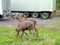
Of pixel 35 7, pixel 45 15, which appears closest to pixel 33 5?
pixel 35 7

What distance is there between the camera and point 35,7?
2483 cm

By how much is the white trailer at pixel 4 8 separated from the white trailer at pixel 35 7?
7.11 ft

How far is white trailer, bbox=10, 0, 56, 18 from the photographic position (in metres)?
24.7

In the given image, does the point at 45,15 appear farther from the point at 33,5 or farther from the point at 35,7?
the point at 33,5

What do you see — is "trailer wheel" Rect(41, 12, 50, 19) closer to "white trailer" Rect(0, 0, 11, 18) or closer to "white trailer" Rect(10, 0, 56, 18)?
"white trailer" Rect(10, 0, 56, 18)

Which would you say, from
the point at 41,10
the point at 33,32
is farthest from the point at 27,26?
the point at 41,10

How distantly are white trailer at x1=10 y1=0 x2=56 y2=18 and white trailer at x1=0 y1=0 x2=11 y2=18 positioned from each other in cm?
217

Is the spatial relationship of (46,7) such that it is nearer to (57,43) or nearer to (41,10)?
(41,10)

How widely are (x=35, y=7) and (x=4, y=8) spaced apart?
3.64 m

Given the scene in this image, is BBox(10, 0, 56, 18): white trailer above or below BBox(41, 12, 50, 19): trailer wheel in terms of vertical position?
above

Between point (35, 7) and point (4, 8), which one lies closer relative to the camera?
point (4, 8)

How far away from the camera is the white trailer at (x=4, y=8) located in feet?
70.7

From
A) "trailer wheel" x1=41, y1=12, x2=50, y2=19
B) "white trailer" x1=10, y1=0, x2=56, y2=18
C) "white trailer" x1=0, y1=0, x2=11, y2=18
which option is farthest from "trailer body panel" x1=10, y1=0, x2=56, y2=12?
"white trailer" x1=0, y1=0, x2=11, y2=18

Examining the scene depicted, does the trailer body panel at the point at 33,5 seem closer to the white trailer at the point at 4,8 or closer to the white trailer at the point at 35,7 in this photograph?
the white trailer at the point at 35,7
